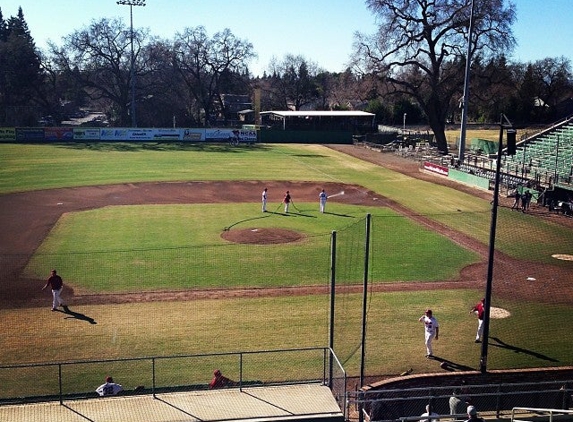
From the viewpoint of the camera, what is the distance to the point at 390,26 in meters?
62.2

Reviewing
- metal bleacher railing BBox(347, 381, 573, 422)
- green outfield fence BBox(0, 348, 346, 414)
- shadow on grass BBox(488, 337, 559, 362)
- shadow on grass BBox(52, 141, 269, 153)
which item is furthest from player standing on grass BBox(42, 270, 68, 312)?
shadow on grass BBox(52, 141, 269, 153)

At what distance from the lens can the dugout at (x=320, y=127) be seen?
3041 inches

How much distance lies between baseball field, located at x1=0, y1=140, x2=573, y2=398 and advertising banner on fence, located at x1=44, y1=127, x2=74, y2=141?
2832cm

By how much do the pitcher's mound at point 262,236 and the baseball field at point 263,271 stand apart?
96mm

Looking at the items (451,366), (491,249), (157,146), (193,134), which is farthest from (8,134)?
(491,249)

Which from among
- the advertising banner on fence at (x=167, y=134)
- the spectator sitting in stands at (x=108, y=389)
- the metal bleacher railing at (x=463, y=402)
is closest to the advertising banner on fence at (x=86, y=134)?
the advertising banner on fence at (x=167, y=134)

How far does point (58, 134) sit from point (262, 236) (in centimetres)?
5049

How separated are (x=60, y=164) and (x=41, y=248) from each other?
27592 mm

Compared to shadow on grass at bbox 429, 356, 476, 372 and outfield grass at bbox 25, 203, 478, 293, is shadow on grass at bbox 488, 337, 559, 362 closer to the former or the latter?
shadow on grass at bbox 429, 356, 476, 372

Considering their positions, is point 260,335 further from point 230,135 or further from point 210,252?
point 230,135

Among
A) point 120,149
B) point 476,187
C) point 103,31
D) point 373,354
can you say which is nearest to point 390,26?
point 476,187

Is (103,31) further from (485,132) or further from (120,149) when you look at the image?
(485,132)

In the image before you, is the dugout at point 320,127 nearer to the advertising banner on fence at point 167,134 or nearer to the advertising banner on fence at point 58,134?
the advertising banner on fence at point 167,134

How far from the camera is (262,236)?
27.2 meters
